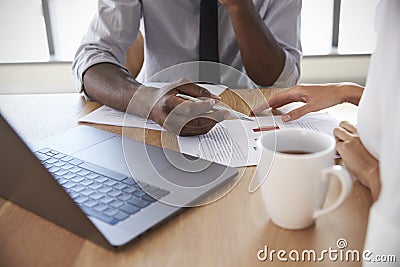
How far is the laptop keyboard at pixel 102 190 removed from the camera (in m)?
0.57

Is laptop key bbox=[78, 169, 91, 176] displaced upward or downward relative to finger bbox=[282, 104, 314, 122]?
upward

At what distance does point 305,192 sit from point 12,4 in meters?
2.52

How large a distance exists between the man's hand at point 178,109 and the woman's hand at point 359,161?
239 millimetres

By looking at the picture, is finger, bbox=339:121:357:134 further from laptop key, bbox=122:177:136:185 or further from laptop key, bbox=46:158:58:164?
laptop key, bbox=46:158:58:164

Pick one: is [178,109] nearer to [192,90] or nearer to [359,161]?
[192,90]

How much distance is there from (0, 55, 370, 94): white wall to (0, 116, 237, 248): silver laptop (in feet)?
6.62

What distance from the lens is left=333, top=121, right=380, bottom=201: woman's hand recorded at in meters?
0.59

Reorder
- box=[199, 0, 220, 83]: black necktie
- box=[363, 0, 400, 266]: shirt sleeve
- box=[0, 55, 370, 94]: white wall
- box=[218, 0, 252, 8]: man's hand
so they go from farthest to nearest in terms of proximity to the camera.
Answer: box=[0, 55, 370, 94]: white wall → box=[199, 0, 220, 83]: black necktie → box=[218, 0, 252, 8]: man's hand → box=[363, 0, 400, 266]: shirt sleeve

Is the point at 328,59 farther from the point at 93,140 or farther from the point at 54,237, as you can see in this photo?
A: the point at 54,237

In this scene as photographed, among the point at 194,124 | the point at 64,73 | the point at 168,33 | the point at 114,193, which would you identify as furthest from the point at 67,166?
the point at 64,73

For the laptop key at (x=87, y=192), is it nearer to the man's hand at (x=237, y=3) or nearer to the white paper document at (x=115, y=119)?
the white paper document at (x=115, y=119)

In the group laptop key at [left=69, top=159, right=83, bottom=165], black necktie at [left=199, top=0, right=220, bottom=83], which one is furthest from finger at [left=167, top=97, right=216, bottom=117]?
black necktie at [left=199, top=0, right=220, bottom=83]

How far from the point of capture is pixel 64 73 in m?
2.73

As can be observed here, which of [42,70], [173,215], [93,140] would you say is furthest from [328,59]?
[173,215]
